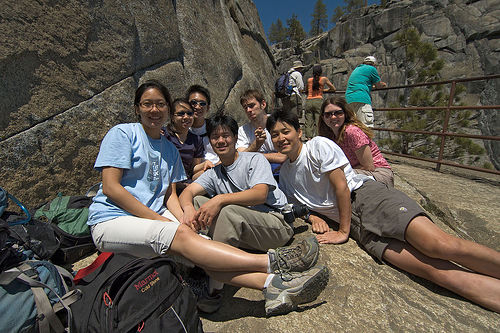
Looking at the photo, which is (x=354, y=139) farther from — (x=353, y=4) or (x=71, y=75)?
(x=353, y=4)

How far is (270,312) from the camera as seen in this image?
141 cm

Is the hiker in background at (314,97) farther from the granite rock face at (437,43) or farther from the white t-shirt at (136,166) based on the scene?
the granite rock face at (437,43)

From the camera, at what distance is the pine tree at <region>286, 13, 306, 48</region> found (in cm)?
3691

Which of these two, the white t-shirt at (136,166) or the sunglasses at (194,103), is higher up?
the sunglasses at (194,103)

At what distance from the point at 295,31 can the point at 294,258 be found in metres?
44.6

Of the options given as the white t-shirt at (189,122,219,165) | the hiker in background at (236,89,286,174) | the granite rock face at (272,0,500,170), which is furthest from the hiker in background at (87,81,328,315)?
the granite rock face at (272,0,500,170)

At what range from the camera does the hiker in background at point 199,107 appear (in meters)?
2.64

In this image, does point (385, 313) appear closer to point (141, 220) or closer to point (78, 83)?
point (141, 220)

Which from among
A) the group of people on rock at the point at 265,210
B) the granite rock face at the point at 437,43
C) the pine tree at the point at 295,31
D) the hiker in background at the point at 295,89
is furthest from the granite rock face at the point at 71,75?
the pine tree at the point at 295,31

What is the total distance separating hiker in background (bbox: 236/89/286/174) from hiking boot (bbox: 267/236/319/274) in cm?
109

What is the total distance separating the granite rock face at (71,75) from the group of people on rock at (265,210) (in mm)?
863

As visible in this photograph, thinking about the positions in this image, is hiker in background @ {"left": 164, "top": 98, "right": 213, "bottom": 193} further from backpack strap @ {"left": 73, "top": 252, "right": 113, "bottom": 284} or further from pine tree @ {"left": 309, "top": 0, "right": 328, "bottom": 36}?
pine tree @ {"left": 309, "top": 0, "right": 328, "bottom": 36}

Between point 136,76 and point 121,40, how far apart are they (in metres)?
0.39

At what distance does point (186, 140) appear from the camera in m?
2.64
